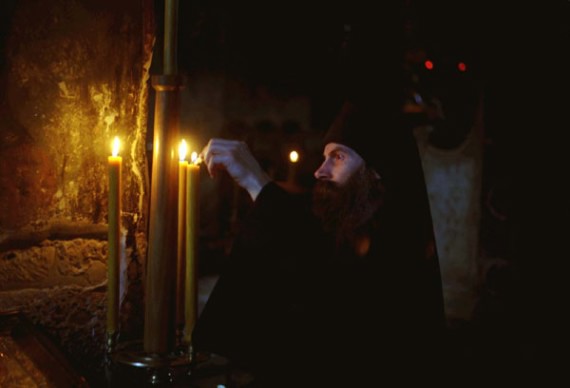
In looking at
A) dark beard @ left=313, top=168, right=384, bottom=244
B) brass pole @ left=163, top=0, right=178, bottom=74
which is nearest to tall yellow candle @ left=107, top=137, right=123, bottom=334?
brass pole @ left=163, top=0, right=178, bottom=74

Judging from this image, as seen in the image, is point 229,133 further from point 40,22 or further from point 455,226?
point 40,22

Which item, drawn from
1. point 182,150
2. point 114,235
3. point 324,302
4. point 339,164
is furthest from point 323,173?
point 114,235

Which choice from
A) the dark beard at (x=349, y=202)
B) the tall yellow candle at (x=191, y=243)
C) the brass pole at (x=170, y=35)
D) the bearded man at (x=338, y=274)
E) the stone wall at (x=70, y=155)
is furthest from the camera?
the dark beard at (x=349, y=202)

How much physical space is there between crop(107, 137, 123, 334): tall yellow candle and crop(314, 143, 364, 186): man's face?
5.07 ft

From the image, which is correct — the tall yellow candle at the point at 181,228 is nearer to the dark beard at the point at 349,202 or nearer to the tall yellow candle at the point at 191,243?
the tall yellow candle at the point at 191,243

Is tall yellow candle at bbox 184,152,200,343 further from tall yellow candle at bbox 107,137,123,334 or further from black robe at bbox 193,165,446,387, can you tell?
black robe at bbox 193,165,446,387

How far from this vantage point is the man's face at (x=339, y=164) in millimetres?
3039

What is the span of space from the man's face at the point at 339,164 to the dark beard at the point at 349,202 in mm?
27

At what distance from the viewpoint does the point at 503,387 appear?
564 cm

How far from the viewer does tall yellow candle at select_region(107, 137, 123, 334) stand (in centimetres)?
156

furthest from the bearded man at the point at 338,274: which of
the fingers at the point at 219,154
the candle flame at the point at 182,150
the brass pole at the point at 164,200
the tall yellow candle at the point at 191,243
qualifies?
the brass pole at the point at 164,200

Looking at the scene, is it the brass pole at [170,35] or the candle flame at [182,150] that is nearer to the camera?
the brass pole at [170,35]

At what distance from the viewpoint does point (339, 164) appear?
3080mm

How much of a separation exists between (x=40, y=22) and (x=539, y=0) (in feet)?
19.7
